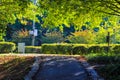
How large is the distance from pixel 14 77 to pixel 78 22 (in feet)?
14.6

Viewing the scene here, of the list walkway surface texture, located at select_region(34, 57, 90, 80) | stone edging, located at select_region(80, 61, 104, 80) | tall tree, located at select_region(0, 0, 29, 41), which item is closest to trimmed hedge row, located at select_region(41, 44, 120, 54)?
walkway surface texture, located at select_region(34, 57, 90, 80)

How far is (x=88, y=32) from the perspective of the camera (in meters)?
A: 41.2

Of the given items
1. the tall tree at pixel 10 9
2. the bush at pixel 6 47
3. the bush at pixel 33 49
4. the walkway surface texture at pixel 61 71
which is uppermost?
the tall tree at pixel 10 9

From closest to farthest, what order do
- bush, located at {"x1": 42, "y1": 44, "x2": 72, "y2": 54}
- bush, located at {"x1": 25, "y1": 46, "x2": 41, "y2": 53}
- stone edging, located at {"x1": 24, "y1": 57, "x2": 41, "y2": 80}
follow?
stone edging, located at {"x1": 24, "y1": 57, "x2": 41, "y2": 80} < bush, located at {"x1": 42, "y1": 44, "x2": 72, "y2": 54} < bush, located at {"x1": 25, "y1": 46, "x2": 41, "y2": 53}

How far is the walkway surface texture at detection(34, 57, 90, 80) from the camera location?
1372cm

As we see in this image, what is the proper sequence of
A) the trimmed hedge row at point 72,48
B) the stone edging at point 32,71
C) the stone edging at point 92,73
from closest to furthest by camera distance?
the stone edging at point 92,73, the stone edging at point 32,71, the trimmed hedge row at point 72,48

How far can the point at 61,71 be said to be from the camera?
593 inches

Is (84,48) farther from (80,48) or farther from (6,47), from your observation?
(6,47)

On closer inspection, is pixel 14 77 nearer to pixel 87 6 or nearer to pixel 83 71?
pixel 83 71

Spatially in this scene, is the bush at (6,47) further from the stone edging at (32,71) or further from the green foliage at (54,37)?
the stone edging at (32,71)

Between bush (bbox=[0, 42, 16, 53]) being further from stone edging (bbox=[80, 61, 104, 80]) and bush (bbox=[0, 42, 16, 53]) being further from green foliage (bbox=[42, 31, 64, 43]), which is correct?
stone edging (bbox=[80, 61, 104, 80])

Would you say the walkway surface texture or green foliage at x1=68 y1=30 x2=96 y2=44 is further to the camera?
green foliage at x1=68 y1=30 x2=96 y2=44

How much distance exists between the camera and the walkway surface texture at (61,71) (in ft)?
45.0

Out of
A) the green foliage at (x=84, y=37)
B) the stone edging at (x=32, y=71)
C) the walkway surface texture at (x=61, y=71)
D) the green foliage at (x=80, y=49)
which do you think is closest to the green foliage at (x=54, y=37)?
the green foliage at (x=84, y=37)
